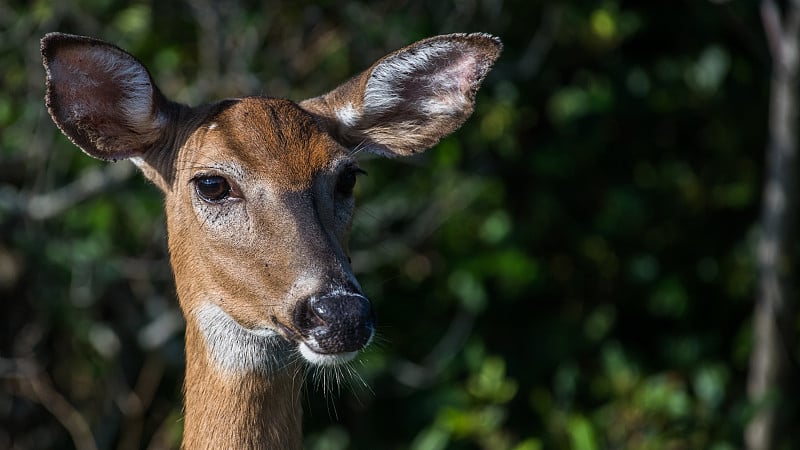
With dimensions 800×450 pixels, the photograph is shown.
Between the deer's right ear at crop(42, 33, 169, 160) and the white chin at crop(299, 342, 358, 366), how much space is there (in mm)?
1109

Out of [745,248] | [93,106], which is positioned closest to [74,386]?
[93,106]

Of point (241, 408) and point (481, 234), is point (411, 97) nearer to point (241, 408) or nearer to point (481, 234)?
point (241, 408)

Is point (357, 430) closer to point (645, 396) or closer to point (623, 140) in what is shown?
point (645, 396)

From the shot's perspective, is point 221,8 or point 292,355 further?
point 221,8

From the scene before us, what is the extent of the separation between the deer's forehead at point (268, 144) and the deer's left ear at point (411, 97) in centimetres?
25

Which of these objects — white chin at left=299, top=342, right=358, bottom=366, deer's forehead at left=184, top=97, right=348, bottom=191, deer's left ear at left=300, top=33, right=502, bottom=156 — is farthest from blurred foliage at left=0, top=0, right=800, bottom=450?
white chin at left=299, top=342, right=358, bottom=366

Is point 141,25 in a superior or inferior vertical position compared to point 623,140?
superior

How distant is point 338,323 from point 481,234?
3.59 meters

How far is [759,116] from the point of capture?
289 inches

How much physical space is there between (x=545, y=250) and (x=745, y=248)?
1.19 meters

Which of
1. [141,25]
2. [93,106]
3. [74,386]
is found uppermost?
[93,106]

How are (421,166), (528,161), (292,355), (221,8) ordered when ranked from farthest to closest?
1. (528,161)
2. (421,166)
3. (221,8)
4. (292,355)

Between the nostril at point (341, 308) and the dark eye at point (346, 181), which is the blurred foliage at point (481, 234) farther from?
the nostril at point (341, 308)

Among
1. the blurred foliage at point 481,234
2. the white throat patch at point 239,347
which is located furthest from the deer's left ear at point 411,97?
the blurred foliage at point 481,234
